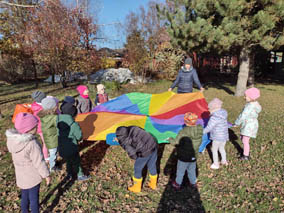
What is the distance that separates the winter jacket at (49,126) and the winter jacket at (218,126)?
268 centimetres

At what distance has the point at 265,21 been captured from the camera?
718cm

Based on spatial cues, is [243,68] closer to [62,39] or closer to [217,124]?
[217,124]

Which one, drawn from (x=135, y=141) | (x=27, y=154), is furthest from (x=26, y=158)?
(x=135, y=141)

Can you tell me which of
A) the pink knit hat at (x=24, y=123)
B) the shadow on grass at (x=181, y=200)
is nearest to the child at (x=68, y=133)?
the pink knit hat at (x=24, y=123)

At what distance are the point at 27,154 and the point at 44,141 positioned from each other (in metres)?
1.33

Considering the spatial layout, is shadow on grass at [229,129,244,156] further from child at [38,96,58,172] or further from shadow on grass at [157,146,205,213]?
child at [38,96,58,172]

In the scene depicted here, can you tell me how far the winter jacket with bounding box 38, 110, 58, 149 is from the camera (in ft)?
11.6

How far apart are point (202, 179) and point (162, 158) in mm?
1050

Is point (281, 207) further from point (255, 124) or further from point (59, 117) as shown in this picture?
point (59, 117)

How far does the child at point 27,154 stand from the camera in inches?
94.8

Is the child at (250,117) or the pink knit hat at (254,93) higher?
the pink knit hat at (254,93)

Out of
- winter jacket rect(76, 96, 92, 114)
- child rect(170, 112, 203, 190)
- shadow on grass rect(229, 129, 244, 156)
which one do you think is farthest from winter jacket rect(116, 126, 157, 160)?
shadow on grass rect(229, 129, 244, 156)

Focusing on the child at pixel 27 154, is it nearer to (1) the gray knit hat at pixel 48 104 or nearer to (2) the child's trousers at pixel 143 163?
(1) the gray knit hat at pixel 48 104

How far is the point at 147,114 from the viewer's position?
516 cm
